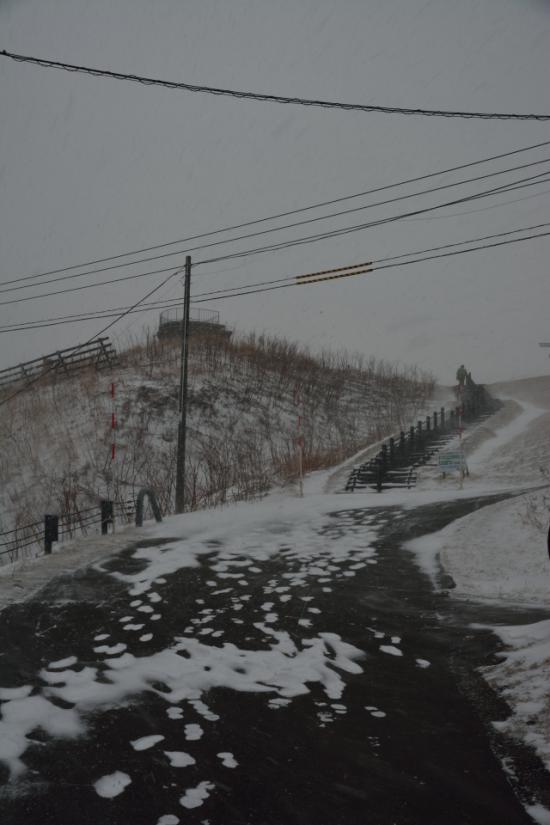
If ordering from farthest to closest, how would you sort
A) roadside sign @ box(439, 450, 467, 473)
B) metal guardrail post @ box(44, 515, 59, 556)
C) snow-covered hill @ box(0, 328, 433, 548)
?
snow-covered hill @ box(0, 328, 433, 548) → roadside sign @ box(439, 450, 467, 473) → metal guardrail post @ box(44, 515, 59, 556)

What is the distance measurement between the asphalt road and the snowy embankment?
0.19 metres

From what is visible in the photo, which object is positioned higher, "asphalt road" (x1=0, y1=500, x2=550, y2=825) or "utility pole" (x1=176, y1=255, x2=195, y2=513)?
"utility pole" (x1=176, y1=255, x2=195, y2=513)

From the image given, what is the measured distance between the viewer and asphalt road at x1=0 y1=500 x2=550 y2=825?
3.01 m

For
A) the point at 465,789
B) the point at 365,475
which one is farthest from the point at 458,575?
the point at 365,475

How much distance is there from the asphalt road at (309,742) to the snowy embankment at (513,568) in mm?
188

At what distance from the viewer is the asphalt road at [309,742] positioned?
9.88ft

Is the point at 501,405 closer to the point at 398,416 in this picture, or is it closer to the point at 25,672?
the point at 398,416

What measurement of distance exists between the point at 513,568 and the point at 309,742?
5.15 m

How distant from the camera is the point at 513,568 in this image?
7.88 meters

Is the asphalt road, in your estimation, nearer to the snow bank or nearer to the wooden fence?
the snow bank

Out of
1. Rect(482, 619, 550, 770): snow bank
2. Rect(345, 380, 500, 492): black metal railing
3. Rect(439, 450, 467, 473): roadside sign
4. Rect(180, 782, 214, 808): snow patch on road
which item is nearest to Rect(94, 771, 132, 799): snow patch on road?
Rect(180, 782, 214, 808): snow patch on road

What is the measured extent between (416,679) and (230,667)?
5.08 ft

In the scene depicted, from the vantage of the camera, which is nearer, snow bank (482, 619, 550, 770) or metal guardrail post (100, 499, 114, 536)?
snow bank (482, 619, 550, 770)

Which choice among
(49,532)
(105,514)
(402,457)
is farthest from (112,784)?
(402,457)
